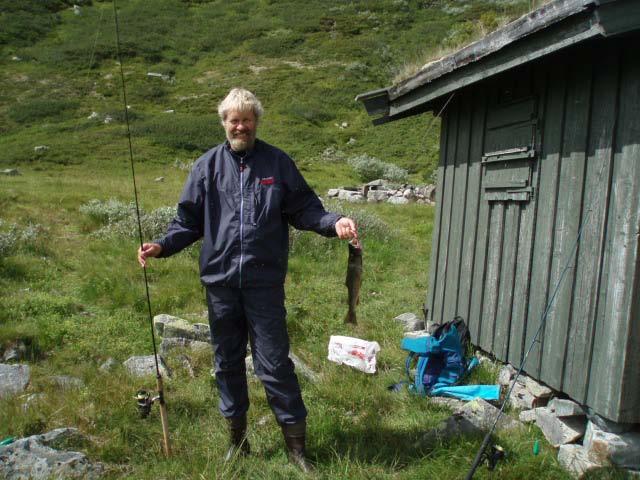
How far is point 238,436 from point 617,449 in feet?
8.16

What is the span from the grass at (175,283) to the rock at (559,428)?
0.12 m

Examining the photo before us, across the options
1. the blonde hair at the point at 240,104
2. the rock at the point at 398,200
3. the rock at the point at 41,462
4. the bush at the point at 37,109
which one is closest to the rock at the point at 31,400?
the rock at the point at 41,462

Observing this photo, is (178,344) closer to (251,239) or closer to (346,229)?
(251,239)

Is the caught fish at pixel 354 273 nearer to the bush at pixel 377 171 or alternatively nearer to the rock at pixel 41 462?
the rock at pixel 41 462

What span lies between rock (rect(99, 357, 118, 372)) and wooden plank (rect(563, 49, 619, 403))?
3.91 metres

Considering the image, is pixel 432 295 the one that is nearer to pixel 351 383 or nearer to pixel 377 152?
pixel 351 383

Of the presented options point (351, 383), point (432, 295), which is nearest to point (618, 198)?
point (351, 383)

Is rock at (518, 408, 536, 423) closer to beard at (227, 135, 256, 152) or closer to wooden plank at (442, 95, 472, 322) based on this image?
wooden plank at (442, 95, 472, 322)

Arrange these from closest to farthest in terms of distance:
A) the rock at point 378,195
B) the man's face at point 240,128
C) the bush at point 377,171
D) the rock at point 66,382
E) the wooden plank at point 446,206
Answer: the man's face at point 240,128
the rock at point 66,382
the wooden plank at point 446,206
the rock at point 378,195
the bush at point 377,171

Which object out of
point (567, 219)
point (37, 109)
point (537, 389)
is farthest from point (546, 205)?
point (37, 109)

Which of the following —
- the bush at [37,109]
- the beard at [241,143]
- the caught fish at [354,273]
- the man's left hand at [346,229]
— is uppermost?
the bush at [37,109]

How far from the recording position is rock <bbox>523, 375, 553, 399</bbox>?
432cm

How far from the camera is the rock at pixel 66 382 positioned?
454 cm

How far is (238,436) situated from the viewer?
367cm
